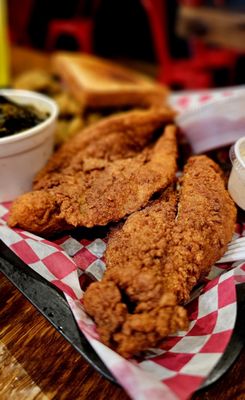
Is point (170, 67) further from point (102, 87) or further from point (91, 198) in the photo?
point (91, 198)

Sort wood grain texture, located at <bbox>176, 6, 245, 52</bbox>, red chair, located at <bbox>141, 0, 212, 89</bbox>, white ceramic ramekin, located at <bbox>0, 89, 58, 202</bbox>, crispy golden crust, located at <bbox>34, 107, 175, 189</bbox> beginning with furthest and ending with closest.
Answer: red chair, located at <bbox>141, 0, 212, 89</bbox> < wood grain texture, located at <bbox>176, 6, 245, 52</bbox> < crispy golden crust, located at <bbox>34, 107, 175, 189</bbox> < white ceramic ramekin, located at <bbox>0, 89, 58, 202</bbox>

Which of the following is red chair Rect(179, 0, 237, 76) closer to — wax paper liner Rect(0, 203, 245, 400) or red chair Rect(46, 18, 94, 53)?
red chair Rect(46, 18, 94, 53)

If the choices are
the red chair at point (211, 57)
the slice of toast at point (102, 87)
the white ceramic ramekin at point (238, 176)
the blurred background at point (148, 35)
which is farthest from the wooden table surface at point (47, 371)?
the red chair at point (211, 57)

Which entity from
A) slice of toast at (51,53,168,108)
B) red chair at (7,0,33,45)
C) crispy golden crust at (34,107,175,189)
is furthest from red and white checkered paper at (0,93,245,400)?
red chair at (7,0,33,45)

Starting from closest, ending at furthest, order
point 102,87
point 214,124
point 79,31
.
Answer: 1. point 214,124
2. point 102,87
3. point 79,31

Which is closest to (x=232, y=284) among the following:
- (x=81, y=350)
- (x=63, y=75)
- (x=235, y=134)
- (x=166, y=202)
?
(x=166, y=202)

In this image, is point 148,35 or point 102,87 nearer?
point 102,87

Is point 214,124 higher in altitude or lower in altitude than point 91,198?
lower

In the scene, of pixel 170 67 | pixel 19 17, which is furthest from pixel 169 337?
pixel 19 17
